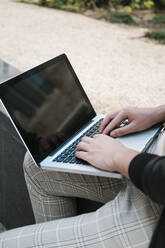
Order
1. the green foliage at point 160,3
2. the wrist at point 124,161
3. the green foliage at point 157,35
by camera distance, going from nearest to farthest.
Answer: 1. the wrist at point 124,161
2. the green foliage at point 157,35
3. the green foliage at point 160,3

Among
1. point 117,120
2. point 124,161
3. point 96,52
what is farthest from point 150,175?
point 96,52

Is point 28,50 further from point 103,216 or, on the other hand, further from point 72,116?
point 103,216

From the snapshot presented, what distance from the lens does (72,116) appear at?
5.31ft

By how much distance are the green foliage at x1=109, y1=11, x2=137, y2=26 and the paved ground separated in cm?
39

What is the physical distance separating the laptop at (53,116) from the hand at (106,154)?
0.03 metres

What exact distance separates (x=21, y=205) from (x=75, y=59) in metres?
3.82

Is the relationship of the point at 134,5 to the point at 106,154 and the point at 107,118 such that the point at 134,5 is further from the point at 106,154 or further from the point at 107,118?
the point at 106,154

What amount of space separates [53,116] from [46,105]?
0.17 ft

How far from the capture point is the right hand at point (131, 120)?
1.38 m

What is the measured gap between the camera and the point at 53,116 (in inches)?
60.1

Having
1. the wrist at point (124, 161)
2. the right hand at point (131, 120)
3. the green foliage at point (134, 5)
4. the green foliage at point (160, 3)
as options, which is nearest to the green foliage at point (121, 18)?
the green foliage at point (134, 5)

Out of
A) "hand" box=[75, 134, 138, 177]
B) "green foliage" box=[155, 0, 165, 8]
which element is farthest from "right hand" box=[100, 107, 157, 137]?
"green foliage" box=[155, 0, 165, 8]

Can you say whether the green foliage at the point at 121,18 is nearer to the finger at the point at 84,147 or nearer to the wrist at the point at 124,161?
the finger at the point at 84,147

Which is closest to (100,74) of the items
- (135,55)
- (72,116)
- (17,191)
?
(135,55)
